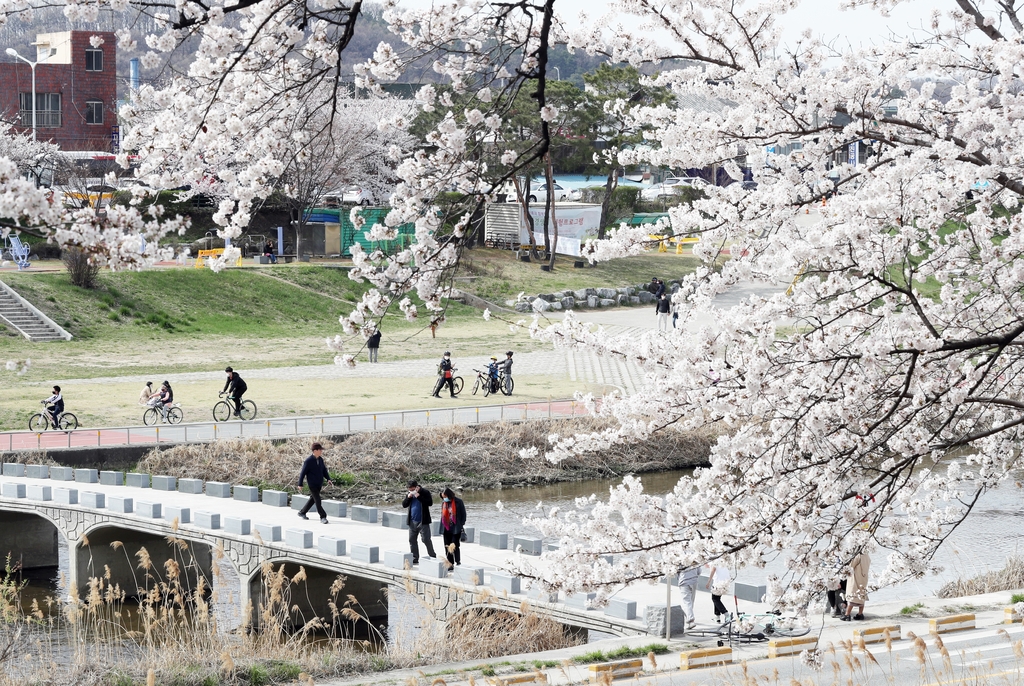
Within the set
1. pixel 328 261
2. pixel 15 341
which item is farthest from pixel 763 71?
pixel 328 261

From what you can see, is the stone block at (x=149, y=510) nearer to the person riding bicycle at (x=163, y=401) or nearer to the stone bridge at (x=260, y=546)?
the stone bridge at (x=260, y=546)

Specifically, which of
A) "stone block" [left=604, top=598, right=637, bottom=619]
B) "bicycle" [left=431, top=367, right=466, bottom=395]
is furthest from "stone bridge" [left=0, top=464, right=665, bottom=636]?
"bicycle" [left=431, top=367, right=466, bottom=395]

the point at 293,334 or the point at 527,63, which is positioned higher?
the point at 527,63

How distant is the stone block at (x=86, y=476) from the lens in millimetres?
21812

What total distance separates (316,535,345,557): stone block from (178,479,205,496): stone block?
5.51m

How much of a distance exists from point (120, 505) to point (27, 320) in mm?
18621

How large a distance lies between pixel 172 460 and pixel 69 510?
5.00 meters

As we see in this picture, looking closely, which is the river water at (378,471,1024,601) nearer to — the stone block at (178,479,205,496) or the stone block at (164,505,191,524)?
the stone block at (178,479,205,496)

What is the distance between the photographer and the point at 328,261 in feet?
160

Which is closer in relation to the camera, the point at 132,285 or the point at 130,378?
the point at 130,378

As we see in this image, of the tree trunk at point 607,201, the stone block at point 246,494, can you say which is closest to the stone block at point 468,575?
the stone block at point 246,494

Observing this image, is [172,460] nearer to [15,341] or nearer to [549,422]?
[549,422]

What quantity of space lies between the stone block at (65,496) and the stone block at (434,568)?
300 inches

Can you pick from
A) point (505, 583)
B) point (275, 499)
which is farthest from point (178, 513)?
point (505, 583)
